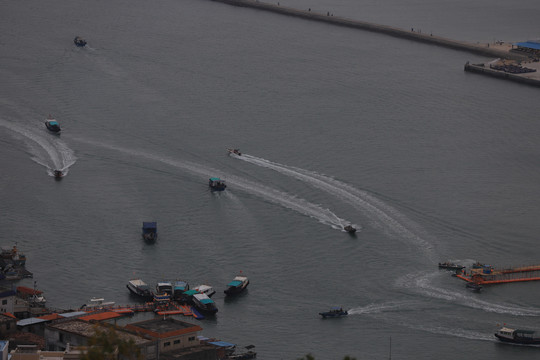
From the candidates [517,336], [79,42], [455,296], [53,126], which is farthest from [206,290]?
[79,42]

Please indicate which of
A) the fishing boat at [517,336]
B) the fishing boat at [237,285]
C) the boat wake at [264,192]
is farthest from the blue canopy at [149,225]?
the fishing boat at [517,336]

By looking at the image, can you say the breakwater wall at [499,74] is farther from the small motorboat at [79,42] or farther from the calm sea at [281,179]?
the small motorboat at [79,42]

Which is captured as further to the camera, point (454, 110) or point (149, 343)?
point (454, 110)

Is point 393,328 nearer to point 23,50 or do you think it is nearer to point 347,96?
point 347,96

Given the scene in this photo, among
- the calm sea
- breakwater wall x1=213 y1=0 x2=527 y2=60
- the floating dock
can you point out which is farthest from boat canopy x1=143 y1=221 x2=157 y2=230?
breakwater wall x1=213 y1=0 x2=527 y2=60

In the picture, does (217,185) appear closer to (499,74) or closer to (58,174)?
(58,174)

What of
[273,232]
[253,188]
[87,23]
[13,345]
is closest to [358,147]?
[253,188]
